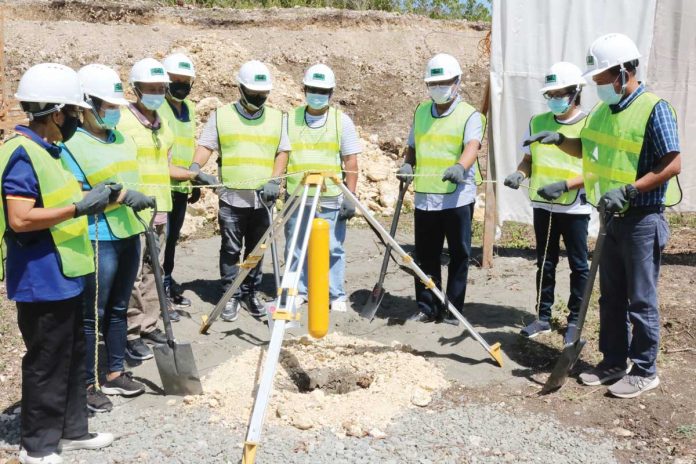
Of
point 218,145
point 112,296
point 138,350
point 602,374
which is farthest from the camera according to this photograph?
point 218,145

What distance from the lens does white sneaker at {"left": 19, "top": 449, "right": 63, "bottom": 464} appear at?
391 centimetres

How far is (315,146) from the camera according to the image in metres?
6.20

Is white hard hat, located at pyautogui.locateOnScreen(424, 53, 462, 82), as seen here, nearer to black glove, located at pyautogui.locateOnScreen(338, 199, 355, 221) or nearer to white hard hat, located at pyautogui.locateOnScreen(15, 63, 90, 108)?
black glove, located at pyautogui.locateOnScreen(338, 199, 355, 221)

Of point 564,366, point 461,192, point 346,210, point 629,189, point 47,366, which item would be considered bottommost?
point 564,366

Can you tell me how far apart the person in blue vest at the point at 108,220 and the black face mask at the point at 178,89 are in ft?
4.92

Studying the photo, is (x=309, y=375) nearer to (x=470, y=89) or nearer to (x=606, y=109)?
(x=606, y=109)

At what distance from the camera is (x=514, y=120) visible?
26.6ft

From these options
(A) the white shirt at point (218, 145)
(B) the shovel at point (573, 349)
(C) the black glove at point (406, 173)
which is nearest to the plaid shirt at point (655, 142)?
(B) the shovel at point (573, 349)

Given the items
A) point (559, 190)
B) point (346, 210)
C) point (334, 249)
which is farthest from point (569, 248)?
point (334, 249)

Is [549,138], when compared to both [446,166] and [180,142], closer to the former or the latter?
[446,166]

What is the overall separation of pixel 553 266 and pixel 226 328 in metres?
2.66

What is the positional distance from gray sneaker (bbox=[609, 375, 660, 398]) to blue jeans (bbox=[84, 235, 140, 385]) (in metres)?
3.19

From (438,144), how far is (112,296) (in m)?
2.72

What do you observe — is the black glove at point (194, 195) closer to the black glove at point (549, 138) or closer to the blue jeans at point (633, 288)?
the black glove at point (549, 138)
